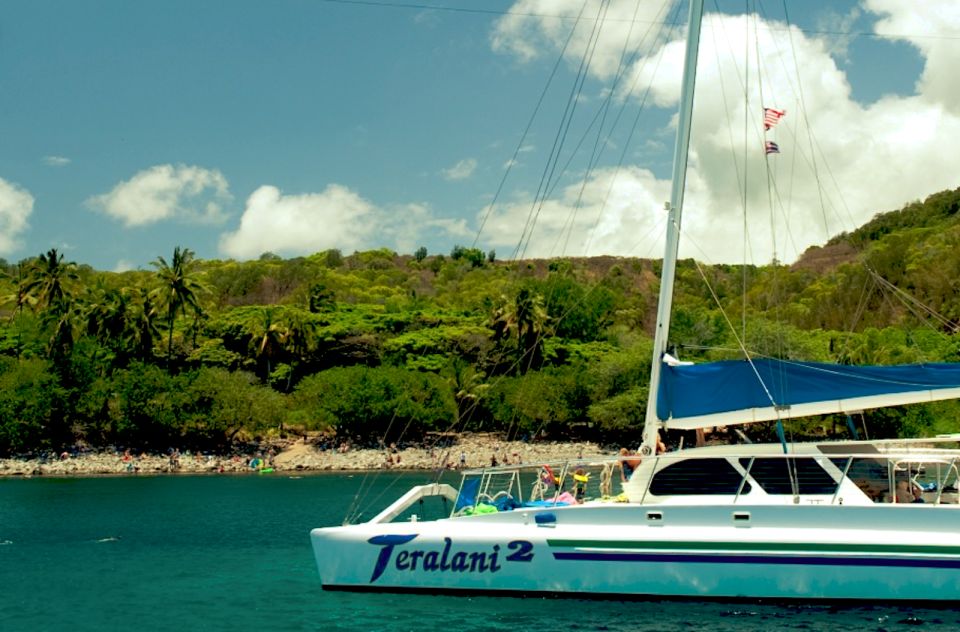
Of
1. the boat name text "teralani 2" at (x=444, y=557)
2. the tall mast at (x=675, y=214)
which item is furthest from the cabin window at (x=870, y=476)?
the boat name text "teralani 2" at (x=444, y=557)

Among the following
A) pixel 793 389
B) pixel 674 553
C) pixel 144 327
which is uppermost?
pixel 144 327

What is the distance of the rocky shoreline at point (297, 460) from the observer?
57125 mm

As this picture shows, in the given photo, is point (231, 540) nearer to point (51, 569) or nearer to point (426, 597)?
point (51, 569)

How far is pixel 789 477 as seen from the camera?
16125mm

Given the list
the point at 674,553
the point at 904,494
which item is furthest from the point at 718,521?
the point at 904,494

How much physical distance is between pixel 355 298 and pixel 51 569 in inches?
3511

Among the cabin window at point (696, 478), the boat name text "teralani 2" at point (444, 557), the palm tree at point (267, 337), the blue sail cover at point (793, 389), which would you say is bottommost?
the boat name text "teralani 2" at point (444, 557)

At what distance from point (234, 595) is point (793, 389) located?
12.1 meters

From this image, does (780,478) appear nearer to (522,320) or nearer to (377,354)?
(522,320)

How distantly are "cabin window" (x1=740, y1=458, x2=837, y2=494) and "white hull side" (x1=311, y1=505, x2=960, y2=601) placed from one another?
83cm

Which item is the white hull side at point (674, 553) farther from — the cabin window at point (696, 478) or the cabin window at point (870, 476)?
the cabin window at point (870, 476)

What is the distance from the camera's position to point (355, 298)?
111375 mm

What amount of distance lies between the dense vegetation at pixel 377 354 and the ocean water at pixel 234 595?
2345 cm

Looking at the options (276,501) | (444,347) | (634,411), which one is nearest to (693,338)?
(634,411)
